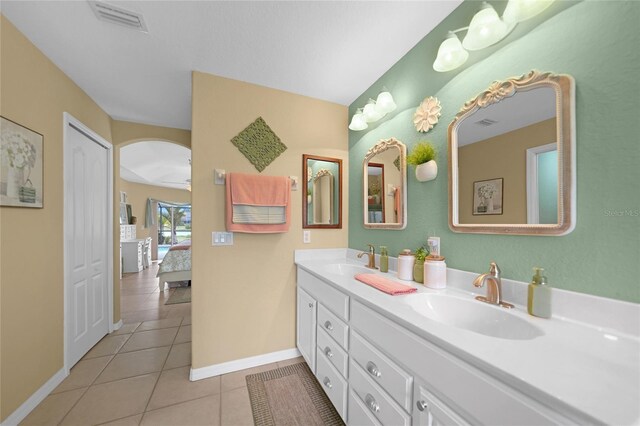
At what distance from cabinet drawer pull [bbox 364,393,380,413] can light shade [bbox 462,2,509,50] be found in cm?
173

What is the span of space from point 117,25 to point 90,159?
146 centimetres

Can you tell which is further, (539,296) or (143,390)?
(143,390)

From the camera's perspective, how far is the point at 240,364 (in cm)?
197

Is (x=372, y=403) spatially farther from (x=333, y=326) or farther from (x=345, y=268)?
(x=345, y=268)

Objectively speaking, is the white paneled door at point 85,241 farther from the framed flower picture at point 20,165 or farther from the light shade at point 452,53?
the light shade at point 452,53

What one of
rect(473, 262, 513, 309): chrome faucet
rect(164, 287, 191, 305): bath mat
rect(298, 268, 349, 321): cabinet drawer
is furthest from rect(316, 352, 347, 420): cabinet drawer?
rect(164, 287, 191, 305): bath mat

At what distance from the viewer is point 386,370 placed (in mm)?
999

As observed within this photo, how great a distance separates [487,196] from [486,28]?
30.3 inches

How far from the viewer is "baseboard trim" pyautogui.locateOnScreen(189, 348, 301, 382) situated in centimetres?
184

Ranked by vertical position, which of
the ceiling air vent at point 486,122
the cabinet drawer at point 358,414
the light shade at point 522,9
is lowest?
the cabinet drawer at point 358,414

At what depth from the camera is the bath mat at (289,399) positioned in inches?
57.9

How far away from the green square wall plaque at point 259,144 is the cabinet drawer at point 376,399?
164 centimetres

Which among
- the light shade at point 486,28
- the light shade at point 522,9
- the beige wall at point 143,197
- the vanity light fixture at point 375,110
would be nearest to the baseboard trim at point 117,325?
the vanity light fixture at point 375,110

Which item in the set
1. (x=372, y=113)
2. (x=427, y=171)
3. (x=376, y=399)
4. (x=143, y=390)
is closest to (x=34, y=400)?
(x=143, y=390)
